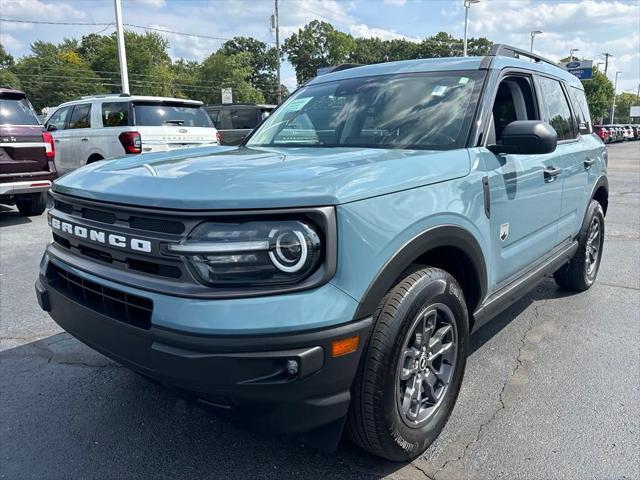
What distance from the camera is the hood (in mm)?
1830

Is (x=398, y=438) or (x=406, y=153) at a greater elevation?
(x=406, y=153)

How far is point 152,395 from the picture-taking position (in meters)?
2.94

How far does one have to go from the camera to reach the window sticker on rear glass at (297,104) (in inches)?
144

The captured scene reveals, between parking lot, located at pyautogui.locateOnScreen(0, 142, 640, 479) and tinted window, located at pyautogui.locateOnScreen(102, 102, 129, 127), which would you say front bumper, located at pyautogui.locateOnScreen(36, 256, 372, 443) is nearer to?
parking lot, located at pyautogui.locateOnScreen(0, 142, 640, 479)

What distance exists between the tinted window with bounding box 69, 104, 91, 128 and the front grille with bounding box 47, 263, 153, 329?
340 inches

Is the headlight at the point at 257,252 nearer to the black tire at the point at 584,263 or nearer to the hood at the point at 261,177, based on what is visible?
the hood at the point at 261,177

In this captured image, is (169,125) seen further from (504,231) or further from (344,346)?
(344,346)

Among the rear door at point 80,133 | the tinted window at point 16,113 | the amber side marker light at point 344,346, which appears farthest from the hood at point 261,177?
the rear door at point 80,133

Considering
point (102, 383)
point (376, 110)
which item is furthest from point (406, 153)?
point (102, 383)

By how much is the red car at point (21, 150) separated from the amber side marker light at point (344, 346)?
7142mm

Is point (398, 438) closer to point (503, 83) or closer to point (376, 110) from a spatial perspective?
point (376, 110)

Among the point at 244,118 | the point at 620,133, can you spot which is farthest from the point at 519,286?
the point at 620,133

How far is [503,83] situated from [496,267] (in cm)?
124

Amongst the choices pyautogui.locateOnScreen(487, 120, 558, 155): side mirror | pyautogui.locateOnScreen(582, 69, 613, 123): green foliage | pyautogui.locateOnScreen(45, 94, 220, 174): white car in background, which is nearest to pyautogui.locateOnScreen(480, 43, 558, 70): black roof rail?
pyautogui.locateOnScreen(487, 120, 558, 155): side mirror
